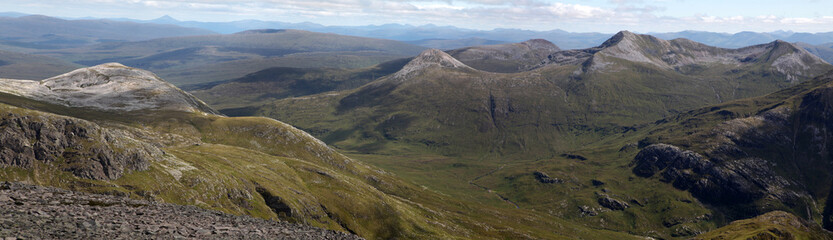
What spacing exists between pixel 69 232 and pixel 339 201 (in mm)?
121991

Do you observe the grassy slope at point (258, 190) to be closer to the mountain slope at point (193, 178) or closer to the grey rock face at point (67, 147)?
the mountain slope at point (193, 178)

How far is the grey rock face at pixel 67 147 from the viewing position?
97.8 meters

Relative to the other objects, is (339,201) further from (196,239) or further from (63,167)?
(196,239)

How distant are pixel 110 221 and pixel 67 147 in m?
73.7

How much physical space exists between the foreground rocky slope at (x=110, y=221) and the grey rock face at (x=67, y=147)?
45.3 meters

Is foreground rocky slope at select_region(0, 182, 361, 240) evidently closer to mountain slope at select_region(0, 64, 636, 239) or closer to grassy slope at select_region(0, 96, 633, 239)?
mountain slope at select_region(0, 64, 636, 239)

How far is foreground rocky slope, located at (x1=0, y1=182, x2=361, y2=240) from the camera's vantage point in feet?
152

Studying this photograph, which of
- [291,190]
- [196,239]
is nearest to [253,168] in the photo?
[291,190]

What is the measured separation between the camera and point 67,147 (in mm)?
107312

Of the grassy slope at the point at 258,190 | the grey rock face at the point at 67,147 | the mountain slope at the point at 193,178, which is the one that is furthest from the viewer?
the grassy slope at the point at 258,190

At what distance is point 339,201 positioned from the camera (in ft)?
547

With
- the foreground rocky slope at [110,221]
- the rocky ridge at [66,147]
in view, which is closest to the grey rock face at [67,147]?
the rocky ridge at [66,147]

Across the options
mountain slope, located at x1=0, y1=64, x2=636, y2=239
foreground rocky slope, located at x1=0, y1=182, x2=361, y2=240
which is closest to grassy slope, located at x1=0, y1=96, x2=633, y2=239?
mountain slope, located at x1=0, y1=64, x2=636, y2=239

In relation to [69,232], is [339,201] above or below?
below
